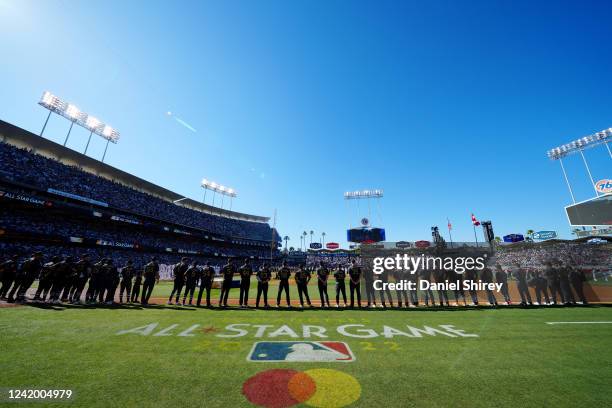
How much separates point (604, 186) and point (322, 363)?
68.0 metres

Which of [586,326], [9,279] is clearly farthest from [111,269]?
[586,326]

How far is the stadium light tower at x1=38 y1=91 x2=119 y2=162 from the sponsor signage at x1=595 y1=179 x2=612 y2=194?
89708mm

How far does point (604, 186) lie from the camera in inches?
1764

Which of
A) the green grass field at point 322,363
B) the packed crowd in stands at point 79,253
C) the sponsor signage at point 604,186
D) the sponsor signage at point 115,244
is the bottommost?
the green grass field at point 322,363

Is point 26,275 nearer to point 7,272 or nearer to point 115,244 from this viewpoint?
point 7,272

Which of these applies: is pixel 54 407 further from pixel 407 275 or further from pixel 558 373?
pixel 407 275

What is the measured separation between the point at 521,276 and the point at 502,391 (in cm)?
1185

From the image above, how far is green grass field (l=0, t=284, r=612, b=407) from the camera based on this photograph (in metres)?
3.31

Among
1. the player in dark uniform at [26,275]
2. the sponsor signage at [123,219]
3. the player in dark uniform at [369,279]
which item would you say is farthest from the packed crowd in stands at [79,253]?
the player in dark uniform at [369,279]

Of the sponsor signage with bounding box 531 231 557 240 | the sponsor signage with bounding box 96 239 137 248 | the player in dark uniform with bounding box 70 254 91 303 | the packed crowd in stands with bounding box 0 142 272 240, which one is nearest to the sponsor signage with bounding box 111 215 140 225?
the packed crowd in stands with bounding box 0 142 272 240

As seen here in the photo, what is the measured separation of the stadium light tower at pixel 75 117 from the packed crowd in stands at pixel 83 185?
16.8ft

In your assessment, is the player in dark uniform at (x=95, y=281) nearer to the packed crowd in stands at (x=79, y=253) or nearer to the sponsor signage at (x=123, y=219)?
the packed crowd in stands at (x=79, y=253)

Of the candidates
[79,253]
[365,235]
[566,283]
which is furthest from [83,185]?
[566,283]

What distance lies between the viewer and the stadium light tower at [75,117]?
35.9 metres
